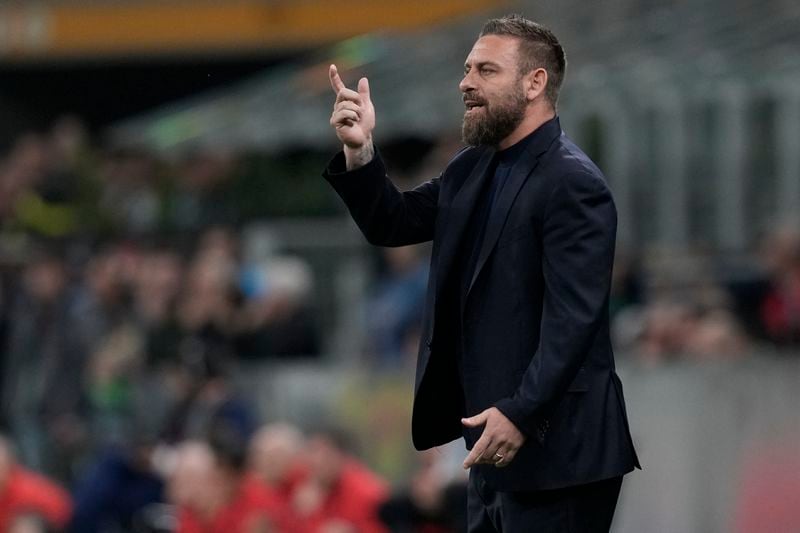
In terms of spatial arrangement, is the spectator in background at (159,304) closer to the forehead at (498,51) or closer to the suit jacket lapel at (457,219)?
the suit jacket lapel at (457,219)

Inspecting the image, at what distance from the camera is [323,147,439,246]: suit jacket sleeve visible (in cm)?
532

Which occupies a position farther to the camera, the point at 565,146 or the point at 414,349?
the point at 414,349

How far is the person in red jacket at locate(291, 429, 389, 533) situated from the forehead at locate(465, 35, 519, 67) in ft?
14.9

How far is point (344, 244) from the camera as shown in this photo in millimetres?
13156

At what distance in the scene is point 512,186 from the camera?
521 centimetres

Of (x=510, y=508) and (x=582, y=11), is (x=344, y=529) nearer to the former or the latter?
(x=510, y=508)

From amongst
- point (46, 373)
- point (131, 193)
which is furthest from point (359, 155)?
point (131, 193)

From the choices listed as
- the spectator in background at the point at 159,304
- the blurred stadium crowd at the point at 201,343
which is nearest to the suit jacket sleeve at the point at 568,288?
the blurred stadium crowd at the point at 201,343

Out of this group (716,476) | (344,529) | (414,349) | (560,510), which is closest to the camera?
(560,510)

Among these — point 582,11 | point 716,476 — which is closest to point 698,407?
point 716,476

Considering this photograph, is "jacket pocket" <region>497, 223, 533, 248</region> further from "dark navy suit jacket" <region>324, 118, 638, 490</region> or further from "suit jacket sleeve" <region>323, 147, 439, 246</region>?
"suit jacket sleeve" <region>323, 147, 439, 246</region>

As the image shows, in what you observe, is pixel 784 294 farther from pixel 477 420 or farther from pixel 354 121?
pixel 477 420

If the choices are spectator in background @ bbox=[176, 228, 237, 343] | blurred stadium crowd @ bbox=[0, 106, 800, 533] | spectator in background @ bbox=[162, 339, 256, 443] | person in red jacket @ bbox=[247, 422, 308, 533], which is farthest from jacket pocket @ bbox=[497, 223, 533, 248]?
spectator in background @ bbox=[176, 228, 237, 343]

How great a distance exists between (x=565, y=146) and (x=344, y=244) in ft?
26.1
